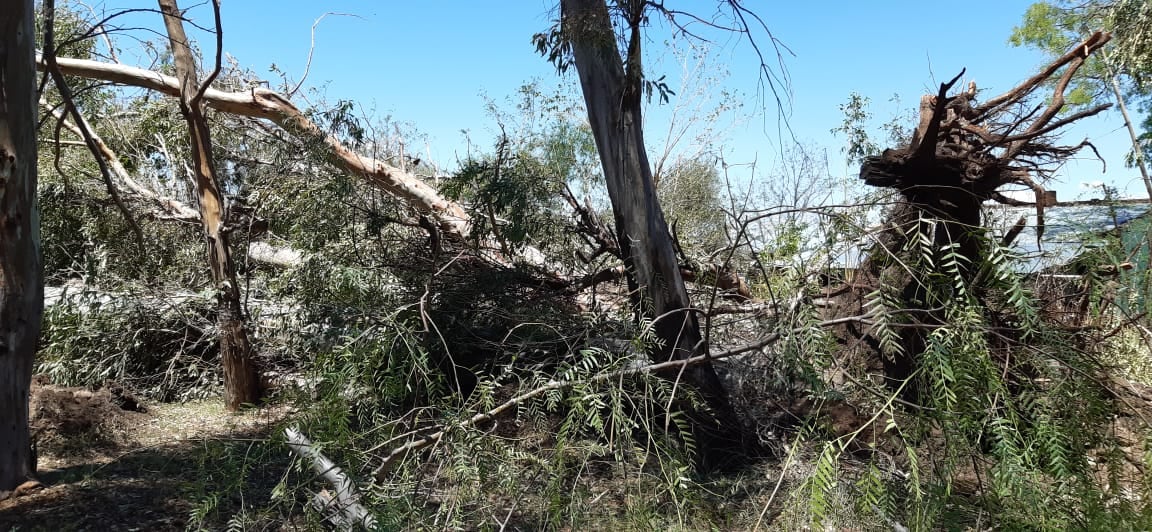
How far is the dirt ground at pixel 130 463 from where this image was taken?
12.9 feet

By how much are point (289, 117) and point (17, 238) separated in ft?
9.28

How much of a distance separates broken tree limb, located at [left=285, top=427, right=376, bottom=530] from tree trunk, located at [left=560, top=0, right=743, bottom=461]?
7.36ft

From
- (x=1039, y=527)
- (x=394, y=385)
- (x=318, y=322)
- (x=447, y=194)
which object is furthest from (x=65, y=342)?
(x=1039, y=527)

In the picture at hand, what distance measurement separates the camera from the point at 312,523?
283cm

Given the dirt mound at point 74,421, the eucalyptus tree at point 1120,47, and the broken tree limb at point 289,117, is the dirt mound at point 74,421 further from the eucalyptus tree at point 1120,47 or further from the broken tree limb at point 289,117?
the eucalyptus tree at point 1120,47

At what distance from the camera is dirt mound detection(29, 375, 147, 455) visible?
18.1ft

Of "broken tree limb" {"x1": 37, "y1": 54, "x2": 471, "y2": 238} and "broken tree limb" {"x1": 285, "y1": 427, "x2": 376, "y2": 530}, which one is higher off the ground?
"broken tree limb" {"x1": 37, "y1": 54, "x2": 471, "y2": 238}

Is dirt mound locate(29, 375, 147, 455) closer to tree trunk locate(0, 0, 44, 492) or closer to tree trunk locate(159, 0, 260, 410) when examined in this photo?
tree trunk locate(159, 0, 260, 410)

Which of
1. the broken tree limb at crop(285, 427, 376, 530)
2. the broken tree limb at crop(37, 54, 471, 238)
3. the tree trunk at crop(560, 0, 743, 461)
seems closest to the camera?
the broken tree limb at crop(285, 427, 376, 530)

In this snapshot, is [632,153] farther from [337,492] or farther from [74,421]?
[74,421]

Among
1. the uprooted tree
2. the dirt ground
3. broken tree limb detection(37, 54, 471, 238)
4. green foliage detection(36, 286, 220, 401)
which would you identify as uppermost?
broken tree limb detection(37, 54, 471, 238)

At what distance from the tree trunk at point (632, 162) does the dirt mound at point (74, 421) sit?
425 cm

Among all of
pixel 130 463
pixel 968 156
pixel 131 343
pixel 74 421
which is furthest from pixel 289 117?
pixel 968 156

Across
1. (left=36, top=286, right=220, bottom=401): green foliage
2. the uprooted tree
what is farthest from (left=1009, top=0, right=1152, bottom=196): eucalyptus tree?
(left=36, top=286, right=220, bottom=401): green foliage
